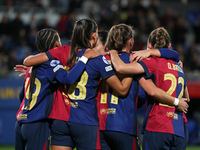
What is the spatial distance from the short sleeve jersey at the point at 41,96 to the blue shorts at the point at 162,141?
4.14 ft

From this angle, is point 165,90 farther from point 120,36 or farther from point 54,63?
point 54,63

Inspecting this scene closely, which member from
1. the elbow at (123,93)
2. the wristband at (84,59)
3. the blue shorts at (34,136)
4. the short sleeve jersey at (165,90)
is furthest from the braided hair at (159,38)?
the blue shorts at (34,136)

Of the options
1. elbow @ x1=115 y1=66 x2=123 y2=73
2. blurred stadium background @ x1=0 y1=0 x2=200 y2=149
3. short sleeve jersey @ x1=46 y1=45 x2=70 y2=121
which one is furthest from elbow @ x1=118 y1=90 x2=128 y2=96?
blurred stadium background @ x1=0 y1=0 x2=200 y2=149

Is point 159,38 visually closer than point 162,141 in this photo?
No

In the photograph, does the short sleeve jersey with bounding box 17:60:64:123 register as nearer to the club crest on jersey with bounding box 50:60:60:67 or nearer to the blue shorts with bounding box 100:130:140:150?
the club crest on jersey with bounding box 50:60:60:67

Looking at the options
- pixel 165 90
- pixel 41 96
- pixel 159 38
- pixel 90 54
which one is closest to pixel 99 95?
pixel 90 54

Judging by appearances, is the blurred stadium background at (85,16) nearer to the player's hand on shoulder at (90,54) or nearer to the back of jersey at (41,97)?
the back of jersey at (41,97)

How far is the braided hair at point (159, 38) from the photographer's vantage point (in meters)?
4.48

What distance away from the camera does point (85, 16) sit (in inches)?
600

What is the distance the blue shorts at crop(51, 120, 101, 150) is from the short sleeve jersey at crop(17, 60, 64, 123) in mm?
314

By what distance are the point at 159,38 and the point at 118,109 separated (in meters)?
1.06

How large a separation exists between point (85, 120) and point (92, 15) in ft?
36.1

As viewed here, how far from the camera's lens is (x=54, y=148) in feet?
13.4

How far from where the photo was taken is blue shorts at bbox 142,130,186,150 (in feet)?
13.5
